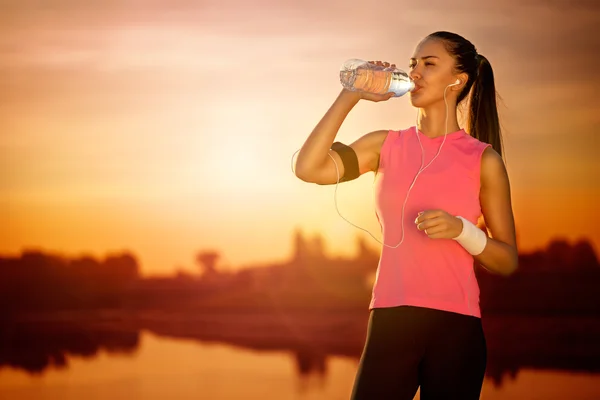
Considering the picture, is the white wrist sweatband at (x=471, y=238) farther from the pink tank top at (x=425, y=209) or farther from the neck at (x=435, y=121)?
the neck at (x=435, y=121)

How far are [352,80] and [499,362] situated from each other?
674 centimetres

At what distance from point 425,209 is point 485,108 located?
366mm

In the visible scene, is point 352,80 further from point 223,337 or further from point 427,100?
point 223,337

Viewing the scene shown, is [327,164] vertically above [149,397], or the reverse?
[327,164]

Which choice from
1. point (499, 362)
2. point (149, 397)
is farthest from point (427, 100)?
point (499, 362)

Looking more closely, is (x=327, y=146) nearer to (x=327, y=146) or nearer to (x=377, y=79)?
(x=327, y=146)

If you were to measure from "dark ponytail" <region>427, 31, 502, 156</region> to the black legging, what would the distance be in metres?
0.48

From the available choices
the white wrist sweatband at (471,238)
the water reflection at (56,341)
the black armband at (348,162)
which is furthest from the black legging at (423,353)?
the water reflection at (56,341)

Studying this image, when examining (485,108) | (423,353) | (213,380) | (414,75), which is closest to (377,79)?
(414,75)

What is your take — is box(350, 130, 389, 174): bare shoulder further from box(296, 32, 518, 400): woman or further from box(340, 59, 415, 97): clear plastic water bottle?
box(340, 59, 415, 97): clear plastic water bottle

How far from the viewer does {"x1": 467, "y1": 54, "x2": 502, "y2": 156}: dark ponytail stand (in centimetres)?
234

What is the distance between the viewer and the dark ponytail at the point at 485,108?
2340 millimetres

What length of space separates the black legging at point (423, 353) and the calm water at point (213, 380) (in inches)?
138

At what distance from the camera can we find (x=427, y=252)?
211cm
